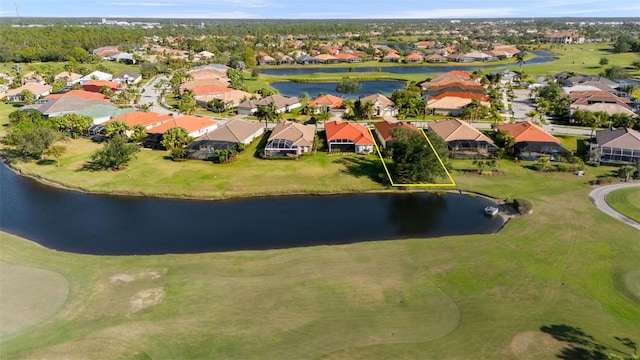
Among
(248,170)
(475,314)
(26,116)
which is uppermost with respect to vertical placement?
(26,116)

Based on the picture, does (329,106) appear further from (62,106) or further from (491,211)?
(62,106)

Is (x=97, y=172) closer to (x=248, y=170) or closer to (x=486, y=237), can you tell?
(x=248, y=170)

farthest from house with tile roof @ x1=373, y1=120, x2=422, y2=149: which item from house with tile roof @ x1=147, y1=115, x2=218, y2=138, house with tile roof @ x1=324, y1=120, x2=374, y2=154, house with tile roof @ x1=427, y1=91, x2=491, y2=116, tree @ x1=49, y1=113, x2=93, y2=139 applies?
tree @ x1=49, y1=113, x2=93, y2=139

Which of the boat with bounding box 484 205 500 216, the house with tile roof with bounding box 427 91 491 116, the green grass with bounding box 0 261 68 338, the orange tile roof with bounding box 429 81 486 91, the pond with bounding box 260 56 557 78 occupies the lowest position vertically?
the green grass with bounding box 0 261 68 338

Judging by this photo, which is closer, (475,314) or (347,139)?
(475,314)

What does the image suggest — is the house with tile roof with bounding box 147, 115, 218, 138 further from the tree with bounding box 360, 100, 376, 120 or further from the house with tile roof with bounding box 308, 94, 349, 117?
the tree with bounding box 360, 100, 376, 120

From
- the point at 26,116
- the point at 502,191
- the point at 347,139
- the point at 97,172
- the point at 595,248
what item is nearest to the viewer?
the point at 595,248

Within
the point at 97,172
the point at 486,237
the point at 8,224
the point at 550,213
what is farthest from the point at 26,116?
the point at 550,213
